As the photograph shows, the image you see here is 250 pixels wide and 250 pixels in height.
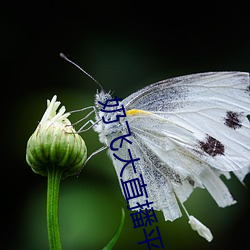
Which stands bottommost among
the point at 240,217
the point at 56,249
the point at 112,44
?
the point at 56,249

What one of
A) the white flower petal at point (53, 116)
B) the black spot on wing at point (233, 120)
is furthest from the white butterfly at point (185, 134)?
the white flower petal at point (53, 116)

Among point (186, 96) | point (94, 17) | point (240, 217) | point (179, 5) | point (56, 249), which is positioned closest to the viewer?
point (56, 249)

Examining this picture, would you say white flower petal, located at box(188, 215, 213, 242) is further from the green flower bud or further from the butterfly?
the green flower bud

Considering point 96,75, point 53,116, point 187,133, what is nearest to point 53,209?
point 53,116

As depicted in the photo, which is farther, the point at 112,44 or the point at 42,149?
the point at 112,44

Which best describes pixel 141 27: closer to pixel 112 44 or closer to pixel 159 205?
pixel 112 44

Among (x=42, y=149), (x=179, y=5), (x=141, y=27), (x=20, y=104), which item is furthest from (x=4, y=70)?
(x=42, y=149)

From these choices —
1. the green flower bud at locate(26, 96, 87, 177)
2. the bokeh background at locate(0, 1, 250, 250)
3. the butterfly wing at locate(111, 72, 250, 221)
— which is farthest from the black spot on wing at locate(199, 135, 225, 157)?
the bokeh background at locate(0, 1, 250, 250)
